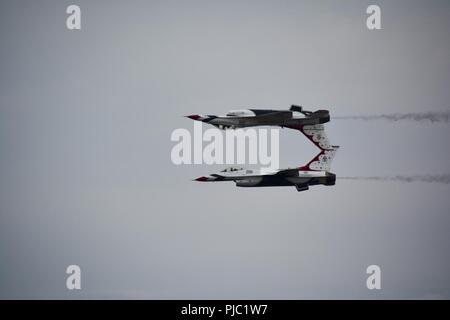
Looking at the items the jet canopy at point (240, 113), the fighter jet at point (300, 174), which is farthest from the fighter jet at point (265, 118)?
the fighter jet at point (300, 174)

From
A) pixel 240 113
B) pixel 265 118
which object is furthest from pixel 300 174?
pixel 240 113

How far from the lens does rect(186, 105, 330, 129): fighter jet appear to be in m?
128

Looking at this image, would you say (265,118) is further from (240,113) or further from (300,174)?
(300,174)

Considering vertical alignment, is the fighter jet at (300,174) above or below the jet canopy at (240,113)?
below

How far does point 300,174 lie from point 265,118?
7176 mm

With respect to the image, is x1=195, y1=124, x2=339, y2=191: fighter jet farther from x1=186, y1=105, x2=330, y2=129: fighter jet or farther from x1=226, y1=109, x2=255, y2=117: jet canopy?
x1=226, y1=109, x2=255, y2=117: jet canopy

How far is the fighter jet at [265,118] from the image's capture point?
420ft

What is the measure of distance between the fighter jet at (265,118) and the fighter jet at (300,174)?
1.25m

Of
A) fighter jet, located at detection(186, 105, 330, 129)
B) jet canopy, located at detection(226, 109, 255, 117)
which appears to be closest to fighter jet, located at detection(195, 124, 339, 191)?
fighter jet, located at detection(186, 105, 330, 129)

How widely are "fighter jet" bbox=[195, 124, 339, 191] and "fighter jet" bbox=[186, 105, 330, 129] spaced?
49.1 inches

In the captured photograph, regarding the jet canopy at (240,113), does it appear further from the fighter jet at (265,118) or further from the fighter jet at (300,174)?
the fighter jet at (300,174)
